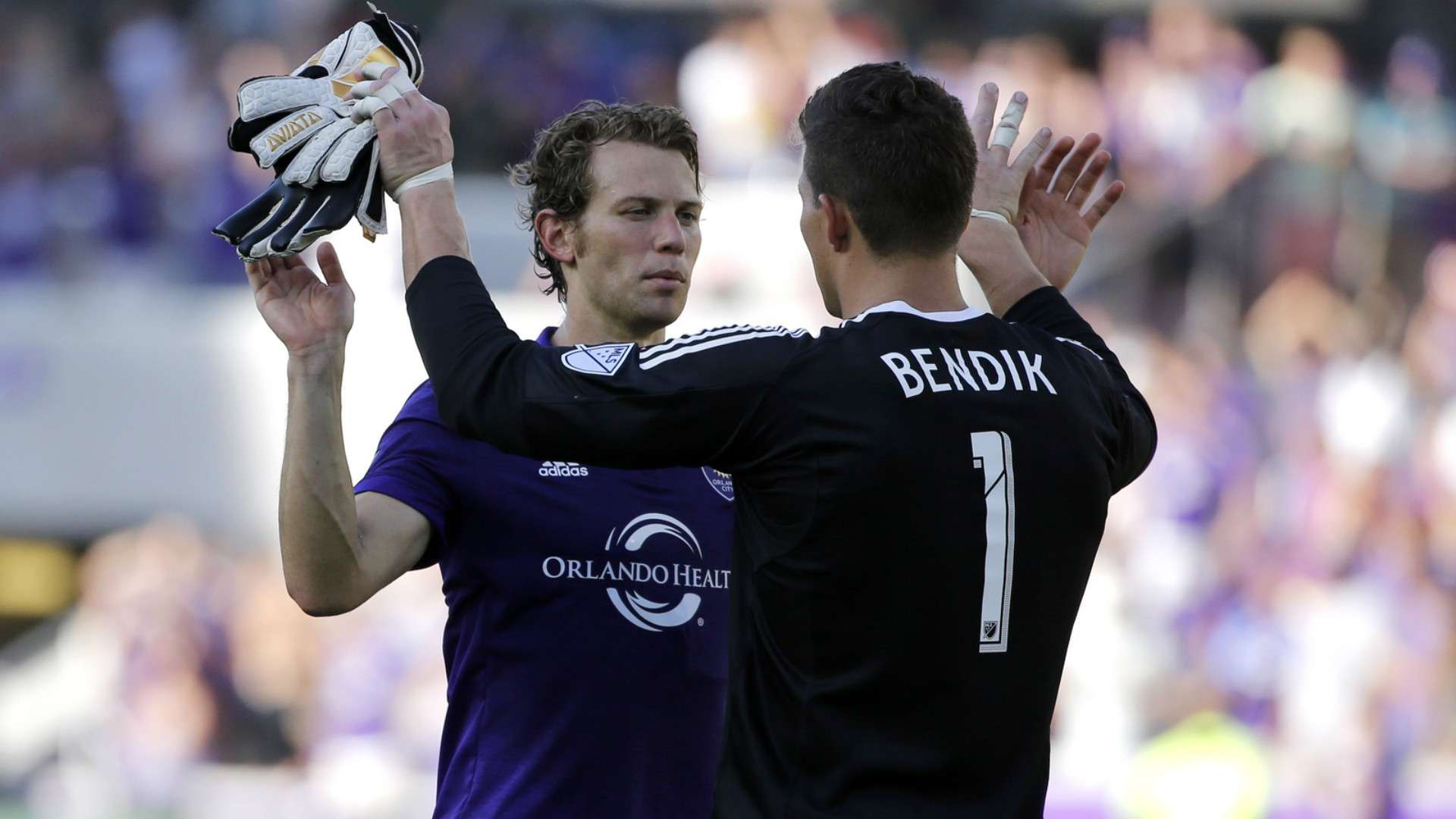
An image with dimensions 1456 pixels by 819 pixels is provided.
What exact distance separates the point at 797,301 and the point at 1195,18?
3.84 metres

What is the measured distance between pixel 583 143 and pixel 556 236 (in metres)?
0.21

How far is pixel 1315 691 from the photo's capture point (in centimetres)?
965

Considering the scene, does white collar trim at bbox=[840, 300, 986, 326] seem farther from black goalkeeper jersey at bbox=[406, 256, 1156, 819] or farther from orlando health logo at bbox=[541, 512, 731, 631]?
orlando health logo at bbox=[541, 512, 731, 631]

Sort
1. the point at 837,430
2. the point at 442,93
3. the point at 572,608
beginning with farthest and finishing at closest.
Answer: the point at 442,93 → the point at 572,608 → the point at 837,430

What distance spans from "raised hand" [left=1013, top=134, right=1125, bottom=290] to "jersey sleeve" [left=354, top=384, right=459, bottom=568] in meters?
1.19

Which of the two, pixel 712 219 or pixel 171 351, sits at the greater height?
pixel 712 219

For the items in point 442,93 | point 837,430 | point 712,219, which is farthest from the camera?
point 442,93

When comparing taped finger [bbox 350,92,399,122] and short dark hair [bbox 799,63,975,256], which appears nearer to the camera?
short dark hair [bbox 799,63,975,256]

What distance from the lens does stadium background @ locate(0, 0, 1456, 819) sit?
9688mm

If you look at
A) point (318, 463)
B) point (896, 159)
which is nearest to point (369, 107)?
point (318, 463)

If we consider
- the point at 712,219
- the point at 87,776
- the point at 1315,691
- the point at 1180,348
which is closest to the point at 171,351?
the point at 87,776

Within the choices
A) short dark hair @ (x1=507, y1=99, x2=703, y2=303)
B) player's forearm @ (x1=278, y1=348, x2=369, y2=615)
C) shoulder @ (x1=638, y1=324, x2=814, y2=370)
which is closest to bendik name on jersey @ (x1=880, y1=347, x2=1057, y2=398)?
→ shoulder @ (x1=638, y1=324, x2=814, y2=370)

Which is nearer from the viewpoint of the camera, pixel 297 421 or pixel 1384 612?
pixel 297 421

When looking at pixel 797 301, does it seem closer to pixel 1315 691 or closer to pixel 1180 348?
pixel 1180 348
